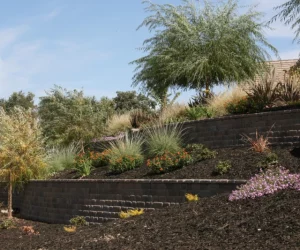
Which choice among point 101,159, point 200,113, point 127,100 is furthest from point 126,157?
point 127,100

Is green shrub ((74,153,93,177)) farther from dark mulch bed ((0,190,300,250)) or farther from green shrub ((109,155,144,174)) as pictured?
dark mulch bed ((0,190,300,250))

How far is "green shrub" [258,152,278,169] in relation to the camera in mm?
11625

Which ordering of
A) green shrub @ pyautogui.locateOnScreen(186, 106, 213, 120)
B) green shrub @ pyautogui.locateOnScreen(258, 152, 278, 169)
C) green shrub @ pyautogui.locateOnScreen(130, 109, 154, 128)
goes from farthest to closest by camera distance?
green shrub @ pyautogui.locateOnScreen(130, 109, 154, 128)
green shrub @ pyautogui.locateOnScreen(186, 106, 213, 120)
green shrub @ pyautogui.locateOnScreen(258, 152, 278, 169)

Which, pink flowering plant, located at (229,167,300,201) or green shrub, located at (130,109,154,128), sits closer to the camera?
pink flowering plant, located at (229,167,300,201)

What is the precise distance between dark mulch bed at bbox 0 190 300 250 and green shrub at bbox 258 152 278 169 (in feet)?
7.73

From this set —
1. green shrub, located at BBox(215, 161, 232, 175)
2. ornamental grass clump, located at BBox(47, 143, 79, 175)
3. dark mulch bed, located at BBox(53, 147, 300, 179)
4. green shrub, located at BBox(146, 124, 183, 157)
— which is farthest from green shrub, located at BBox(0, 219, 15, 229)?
green shrub, located at BBox(215, 161, 232, 175)

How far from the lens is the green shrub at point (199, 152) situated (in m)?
13.8

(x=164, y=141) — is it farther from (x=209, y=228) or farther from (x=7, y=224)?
(x=209, y=228)

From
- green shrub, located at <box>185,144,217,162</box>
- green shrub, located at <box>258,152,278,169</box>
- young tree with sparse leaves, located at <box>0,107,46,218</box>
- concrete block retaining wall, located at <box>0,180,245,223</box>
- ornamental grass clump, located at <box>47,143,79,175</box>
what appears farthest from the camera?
ornamental grass clump, located at <box>47,143,79,175</box>

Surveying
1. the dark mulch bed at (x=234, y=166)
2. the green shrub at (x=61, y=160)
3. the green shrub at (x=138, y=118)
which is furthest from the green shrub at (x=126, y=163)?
the green shrub at (x=138, y=118)

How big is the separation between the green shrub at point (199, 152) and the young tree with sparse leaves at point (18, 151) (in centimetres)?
498

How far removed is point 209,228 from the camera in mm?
7953

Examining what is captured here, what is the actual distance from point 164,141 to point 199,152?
4.96ft

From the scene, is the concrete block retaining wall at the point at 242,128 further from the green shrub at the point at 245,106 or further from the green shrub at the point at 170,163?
the green shrub at the point at 170,163
